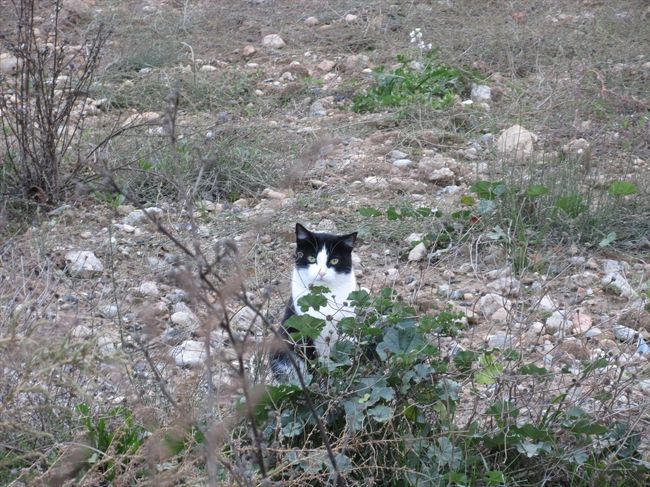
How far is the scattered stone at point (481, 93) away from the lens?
5953 mm

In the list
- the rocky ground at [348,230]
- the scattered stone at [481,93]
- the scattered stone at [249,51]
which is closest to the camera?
the rocky ground at [348,230]

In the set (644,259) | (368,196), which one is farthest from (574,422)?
(368,196)

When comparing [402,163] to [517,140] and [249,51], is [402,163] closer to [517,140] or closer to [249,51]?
[517,140]

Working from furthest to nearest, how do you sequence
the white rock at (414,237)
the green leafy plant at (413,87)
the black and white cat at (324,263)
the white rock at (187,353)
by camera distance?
the green leafy plant at (413,87)
the white rock at (414,237)
the black and white cat at (324,263)
the white rock at (187,353)

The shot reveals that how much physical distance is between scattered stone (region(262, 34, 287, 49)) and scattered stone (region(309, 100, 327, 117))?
1397 mm

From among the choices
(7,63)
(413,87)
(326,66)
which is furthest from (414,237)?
(7,63)

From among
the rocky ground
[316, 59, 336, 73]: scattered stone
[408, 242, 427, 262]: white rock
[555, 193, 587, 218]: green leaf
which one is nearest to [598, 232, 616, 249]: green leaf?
the rocky ground

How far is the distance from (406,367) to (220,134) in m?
3.03

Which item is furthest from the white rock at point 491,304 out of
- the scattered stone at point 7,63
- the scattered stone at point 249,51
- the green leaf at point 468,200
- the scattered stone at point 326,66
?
the scattered stone at point 7,63

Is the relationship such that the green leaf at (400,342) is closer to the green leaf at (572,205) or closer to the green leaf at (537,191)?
the green leaf at (537,191)

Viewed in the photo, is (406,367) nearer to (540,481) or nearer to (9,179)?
(540,481)

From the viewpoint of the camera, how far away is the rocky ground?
280cm

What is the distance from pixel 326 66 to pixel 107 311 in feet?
12.5

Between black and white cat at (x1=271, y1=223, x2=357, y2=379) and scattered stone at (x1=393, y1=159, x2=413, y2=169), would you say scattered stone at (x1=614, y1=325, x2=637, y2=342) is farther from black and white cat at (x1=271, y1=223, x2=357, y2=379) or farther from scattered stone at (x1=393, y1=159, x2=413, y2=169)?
scattered stone at (x1=393, y1=159, x2=413, y2=169)
